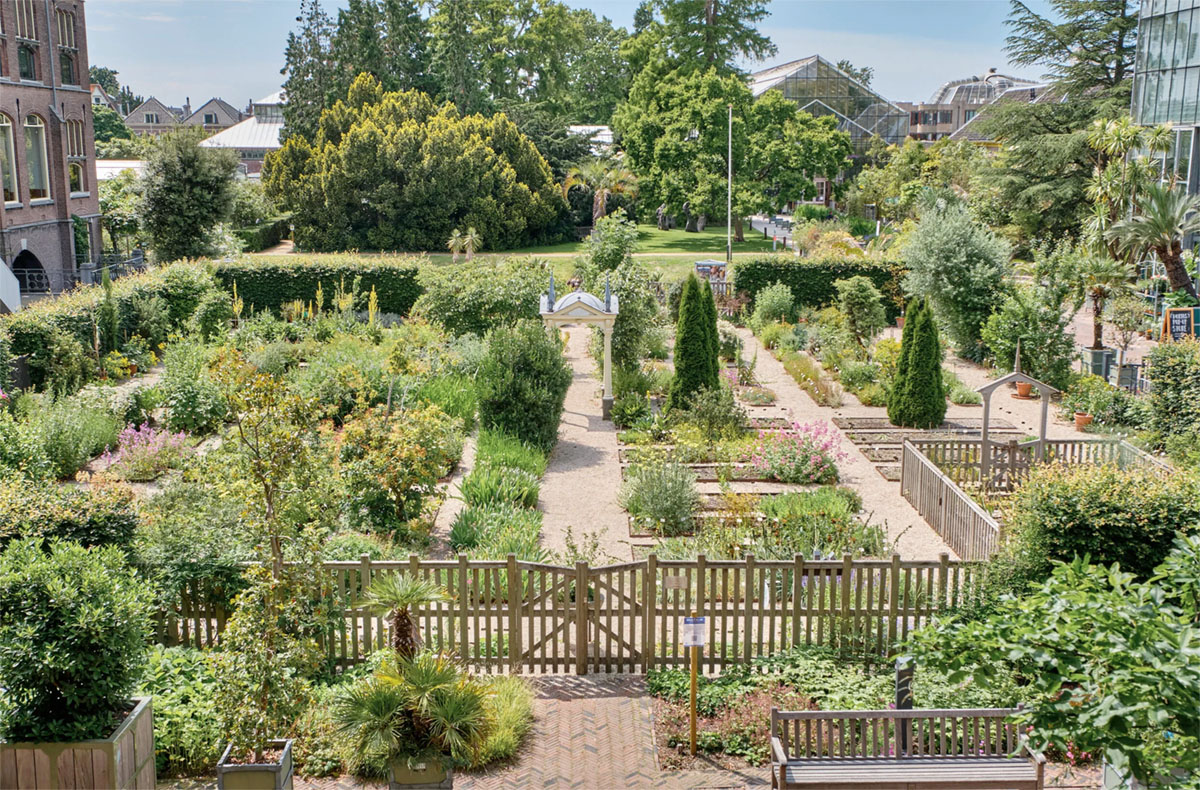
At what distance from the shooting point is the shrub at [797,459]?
15000 millimetres

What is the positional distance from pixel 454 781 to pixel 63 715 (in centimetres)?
259

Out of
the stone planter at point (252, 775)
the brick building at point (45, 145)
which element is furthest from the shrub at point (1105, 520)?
the brick building at point (45, 145)

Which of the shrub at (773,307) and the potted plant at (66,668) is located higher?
the shrub at (773,307)

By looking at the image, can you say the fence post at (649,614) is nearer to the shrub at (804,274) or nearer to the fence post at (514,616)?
the fence post at (514,616)

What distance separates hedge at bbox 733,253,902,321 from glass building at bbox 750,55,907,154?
1179 inches

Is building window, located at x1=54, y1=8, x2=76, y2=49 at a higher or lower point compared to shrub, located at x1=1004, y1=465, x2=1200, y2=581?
higher

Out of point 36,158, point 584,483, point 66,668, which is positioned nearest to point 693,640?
point 66,668

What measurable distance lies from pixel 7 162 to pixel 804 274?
2146cm

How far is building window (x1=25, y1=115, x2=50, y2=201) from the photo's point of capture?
3016 cm

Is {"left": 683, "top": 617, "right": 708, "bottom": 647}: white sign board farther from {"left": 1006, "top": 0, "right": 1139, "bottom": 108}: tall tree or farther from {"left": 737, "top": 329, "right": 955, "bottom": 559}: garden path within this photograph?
{"left": 1006, "top": 0, "right": 1139, "bottom": 108}: tall tree

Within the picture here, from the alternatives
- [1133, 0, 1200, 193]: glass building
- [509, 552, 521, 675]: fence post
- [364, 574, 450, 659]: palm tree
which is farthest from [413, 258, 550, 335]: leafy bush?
A: [1133, 0, 1200, 193]: glass building

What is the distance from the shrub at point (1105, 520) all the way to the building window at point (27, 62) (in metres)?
29.3

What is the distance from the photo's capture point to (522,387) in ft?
51.7

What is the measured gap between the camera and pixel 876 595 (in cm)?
1066
